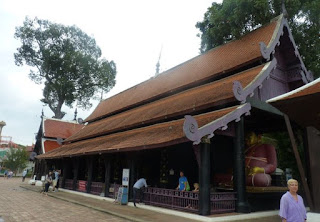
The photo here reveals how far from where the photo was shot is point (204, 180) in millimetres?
9094

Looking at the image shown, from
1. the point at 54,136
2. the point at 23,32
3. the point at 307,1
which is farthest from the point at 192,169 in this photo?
the point at 23,32

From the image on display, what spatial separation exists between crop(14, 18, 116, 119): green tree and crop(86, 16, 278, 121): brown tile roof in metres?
18.0

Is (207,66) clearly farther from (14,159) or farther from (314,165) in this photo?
(14,159)

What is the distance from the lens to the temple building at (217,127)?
31.2 ft

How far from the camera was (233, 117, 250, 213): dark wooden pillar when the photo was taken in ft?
32.1

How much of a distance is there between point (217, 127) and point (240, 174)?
234 cm

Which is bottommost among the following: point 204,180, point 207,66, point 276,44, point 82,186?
point 82,186

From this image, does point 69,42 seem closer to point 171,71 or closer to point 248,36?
Answer: point 171,71

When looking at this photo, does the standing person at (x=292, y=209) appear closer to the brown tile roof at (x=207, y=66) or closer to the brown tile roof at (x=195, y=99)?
the brown tile roof at (x=195, y=99)

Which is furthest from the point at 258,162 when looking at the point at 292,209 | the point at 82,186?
the point at 82,186

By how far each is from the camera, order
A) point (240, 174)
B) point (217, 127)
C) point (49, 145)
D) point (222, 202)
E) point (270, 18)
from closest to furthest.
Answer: point (217, 127) < point (222, 202) < point (240, 174) < point (270, 18) < point (49, 145)

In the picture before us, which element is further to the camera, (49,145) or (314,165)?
(49,145)

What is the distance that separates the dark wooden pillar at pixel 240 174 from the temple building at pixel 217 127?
35mm

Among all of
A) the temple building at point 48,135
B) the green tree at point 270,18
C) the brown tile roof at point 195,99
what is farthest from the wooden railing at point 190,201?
the temple building at point 48,135
